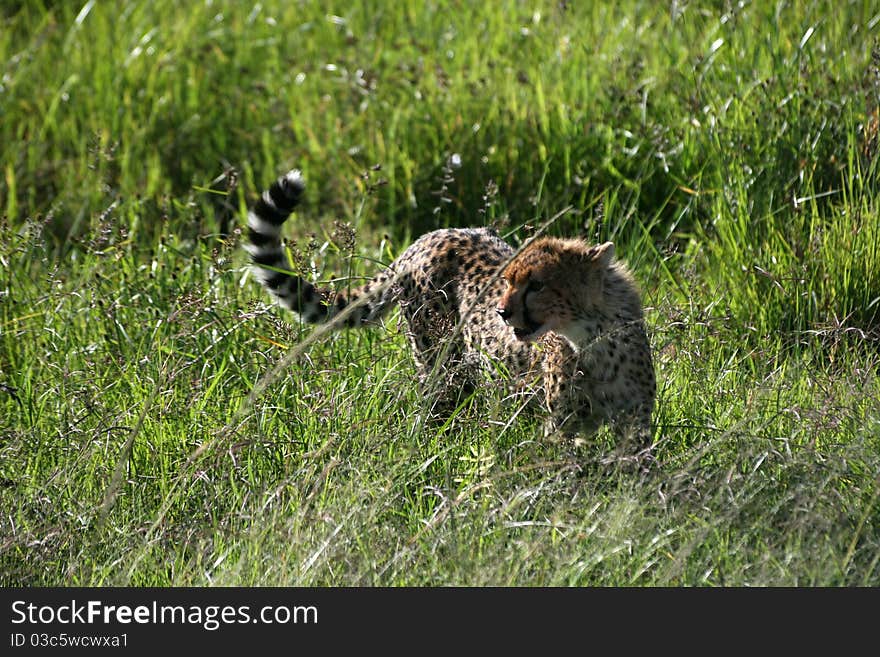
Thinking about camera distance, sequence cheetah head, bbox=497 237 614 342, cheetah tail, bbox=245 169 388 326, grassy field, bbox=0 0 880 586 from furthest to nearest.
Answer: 1. cheetah tail, bbox=245 169 388 326
2. cheetah head, bbox=497 237 614 342
3. grassy field, bbox=0 0 880 586

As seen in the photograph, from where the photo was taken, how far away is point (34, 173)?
6176 mm

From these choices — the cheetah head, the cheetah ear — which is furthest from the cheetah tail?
the cheetah ear

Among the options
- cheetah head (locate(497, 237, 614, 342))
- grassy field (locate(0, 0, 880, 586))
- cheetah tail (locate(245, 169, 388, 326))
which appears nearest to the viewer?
grassy field (locate(0, 0, 880, 586))

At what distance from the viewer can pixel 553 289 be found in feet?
12.3

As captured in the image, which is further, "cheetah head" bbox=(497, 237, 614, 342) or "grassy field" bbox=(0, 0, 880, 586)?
"cheetah head" bbox=(497, 237, 614, 342)

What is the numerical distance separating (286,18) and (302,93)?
897 mm

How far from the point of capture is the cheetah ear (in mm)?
3748

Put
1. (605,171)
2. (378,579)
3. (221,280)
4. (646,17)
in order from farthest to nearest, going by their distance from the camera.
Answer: (646,17) → (605,171) → (221,280) → (378,579)

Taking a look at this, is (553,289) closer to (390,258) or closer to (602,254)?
(602,254)

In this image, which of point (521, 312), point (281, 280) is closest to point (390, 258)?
point (281, 280)

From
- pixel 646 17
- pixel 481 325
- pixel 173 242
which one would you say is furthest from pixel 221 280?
pixel 646 17

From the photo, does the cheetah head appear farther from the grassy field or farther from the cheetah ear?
the grassy field

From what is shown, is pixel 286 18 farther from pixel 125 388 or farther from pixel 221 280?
pixel 125 388

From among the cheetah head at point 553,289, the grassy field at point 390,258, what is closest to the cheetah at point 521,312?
the cheetah head at point 553,289
